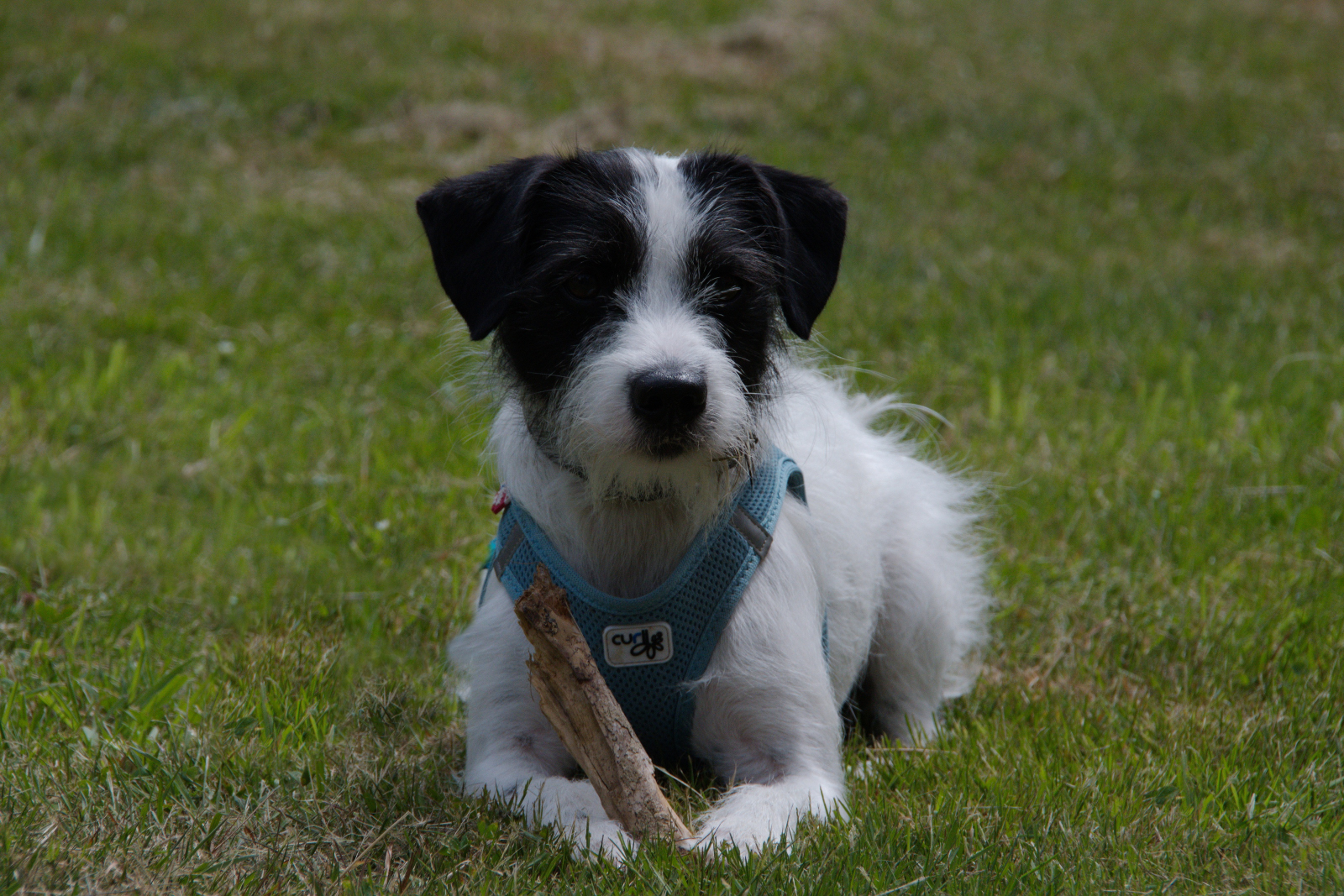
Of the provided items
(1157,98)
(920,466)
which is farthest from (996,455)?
(1157,98)

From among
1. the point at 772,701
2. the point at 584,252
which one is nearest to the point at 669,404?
the point at 584,252

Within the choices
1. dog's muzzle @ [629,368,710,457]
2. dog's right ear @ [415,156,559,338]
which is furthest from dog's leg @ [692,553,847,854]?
dog's right ear @ [415,156,559,338]

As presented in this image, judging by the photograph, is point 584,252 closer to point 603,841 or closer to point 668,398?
point 668,398

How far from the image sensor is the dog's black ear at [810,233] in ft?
10.4

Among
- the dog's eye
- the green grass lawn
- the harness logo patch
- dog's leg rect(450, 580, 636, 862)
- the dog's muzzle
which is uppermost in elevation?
the dog's eye

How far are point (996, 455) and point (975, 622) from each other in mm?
1495

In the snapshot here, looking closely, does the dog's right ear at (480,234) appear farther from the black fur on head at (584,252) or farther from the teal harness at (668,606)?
the teal harness at (668,606)

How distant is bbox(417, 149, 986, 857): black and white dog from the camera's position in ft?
9.11

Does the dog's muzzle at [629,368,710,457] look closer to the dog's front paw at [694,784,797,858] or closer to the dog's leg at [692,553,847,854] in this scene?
the dog's leg at [692,553,847,854]

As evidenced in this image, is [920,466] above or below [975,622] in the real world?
above

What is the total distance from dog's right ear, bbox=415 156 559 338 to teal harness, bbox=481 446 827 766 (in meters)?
0.55

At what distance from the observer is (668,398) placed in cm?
268

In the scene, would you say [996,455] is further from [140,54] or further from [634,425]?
[140,54]

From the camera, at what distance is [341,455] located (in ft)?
17.1
